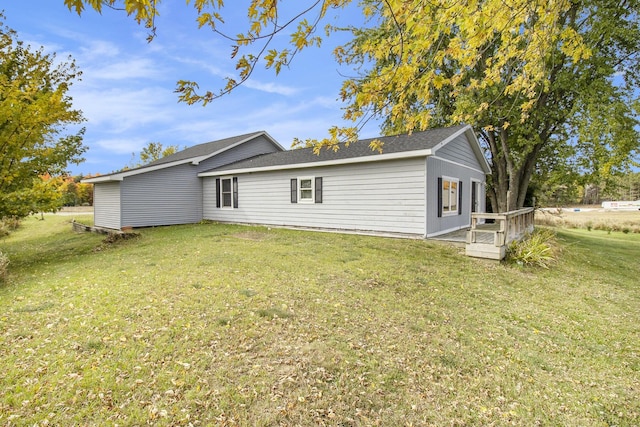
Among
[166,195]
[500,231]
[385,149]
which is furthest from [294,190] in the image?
[500,231]

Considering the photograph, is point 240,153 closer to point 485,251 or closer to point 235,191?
point 235,191

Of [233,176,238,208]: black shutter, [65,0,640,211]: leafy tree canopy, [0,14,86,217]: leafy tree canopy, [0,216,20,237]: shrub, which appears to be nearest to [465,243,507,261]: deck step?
[65,0,640,211]: leafy tree canopy

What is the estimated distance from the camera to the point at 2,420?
2.39 metres

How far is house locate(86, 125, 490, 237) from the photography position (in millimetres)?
10070

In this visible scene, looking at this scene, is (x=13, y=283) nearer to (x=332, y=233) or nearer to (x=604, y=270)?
(x=332, y=233)

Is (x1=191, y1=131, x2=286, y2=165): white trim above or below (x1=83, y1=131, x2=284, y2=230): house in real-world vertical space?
above

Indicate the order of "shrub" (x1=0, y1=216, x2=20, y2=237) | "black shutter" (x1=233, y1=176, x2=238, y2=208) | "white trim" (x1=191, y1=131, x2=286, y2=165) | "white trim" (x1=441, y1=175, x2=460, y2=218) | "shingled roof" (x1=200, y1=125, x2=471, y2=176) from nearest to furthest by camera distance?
"shingled roof" (x1=200, y1=125, x2=471, y2=176)
"white trim" (x1=441, y1=175, x2=460, y2=218)
"black shutter" (x1=233, y1=176, x2=238, y2=208)
"white trim" (x1=191, y1=131, x2=286, y2=165)
"shrub" (x1=0, y1=216, x2=20, y2=237)

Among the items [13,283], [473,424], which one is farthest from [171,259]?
[473,424]

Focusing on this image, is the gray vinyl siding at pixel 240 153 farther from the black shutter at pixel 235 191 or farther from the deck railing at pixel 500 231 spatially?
the deck railing at pixel 500 231

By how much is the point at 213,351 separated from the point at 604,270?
9.73m

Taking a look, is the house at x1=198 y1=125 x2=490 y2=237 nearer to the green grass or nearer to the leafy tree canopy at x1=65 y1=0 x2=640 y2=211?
the leafy tree canopy at x1=65 y1=0 x2=640 y2=211

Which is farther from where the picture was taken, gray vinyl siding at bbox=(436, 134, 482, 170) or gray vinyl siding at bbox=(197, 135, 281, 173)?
gray vinyl siding at bbox=(197, 135, 281, 173)

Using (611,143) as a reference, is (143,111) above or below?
above

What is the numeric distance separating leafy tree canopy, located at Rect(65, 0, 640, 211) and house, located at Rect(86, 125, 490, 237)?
1919 mm
